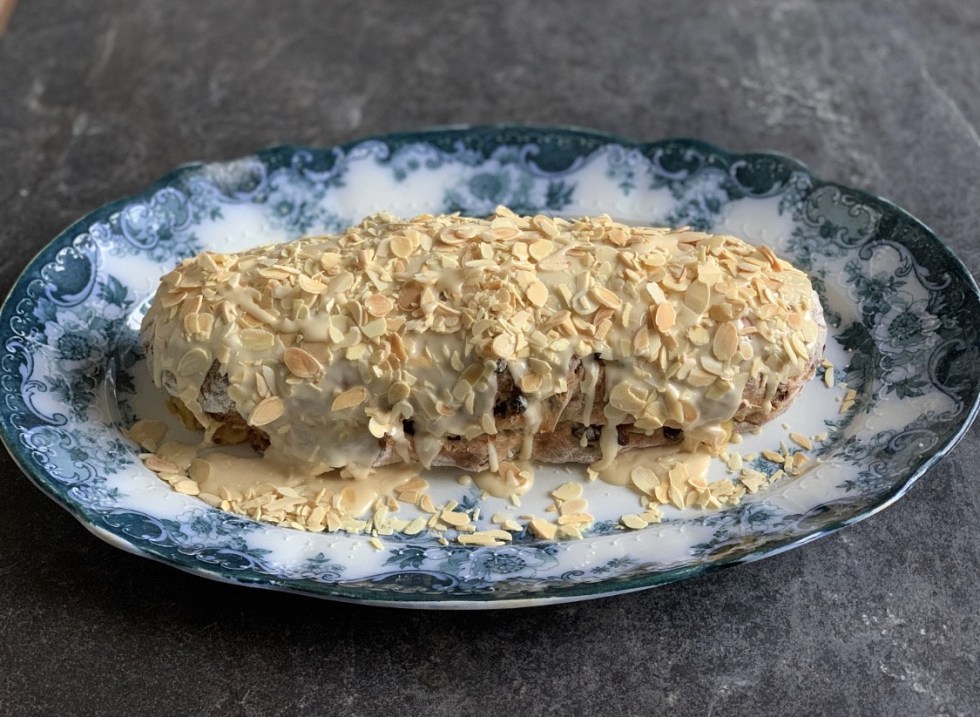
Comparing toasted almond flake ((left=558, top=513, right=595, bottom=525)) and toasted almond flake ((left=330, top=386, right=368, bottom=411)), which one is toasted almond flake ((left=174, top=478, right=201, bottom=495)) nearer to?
toasted almond flake ((left=330, top=386, right=368, bottom=411))

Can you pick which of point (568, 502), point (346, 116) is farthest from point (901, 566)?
point (346, 116)

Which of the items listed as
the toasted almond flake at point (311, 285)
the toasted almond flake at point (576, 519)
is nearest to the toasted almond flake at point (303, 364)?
the toasted almond flake at point (311, 285)

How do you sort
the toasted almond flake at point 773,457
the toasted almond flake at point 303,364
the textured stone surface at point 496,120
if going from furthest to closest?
1. the toasted almond flake at point 773,457
2. the toasted almond flake at point 303,364
3. the textured stone surface at point 496,120

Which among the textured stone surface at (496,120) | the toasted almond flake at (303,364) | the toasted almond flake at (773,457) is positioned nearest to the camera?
the textured stone surface at (496,120)

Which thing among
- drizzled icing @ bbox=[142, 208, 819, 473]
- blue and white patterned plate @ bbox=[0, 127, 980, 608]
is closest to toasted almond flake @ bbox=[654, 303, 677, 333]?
drizzled icing @ bbox=[142, 208, 819, 473]

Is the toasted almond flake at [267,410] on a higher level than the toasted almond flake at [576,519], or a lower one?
higher

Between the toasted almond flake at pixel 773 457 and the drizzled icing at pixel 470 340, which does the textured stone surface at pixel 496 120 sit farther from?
the drizzled icing at pixel 470 340

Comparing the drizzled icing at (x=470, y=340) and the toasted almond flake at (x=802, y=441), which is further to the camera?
the toasted almond flake at (x=802, y=441)
